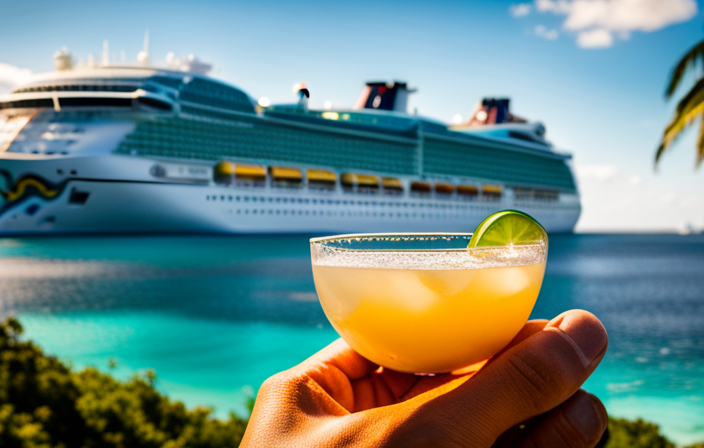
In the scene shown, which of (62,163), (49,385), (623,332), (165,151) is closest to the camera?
(49,385)

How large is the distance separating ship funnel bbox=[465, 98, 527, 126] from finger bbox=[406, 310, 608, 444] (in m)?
48.8

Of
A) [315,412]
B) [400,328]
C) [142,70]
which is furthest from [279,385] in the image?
[142,70]

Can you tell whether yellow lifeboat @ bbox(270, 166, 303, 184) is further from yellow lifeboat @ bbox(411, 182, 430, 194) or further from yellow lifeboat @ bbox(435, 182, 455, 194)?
yellow lifeboat @ bbox(435, 182, 455, 194)

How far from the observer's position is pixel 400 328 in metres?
0.89

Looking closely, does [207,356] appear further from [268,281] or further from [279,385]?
[279,385]

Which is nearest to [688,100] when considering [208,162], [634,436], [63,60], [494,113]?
[634,436]

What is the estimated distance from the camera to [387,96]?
40.8 meters

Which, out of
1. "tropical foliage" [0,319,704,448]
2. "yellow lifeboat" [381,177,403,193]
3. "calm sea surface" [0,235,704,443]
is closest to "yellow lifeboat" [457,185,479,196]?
"yellow lifeboat" [381,177,403,193]

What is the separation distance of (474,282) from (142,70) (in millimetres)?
31848

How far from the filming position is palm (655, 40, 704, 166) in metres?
8.41

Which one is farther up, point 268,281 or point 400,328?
point 400,328

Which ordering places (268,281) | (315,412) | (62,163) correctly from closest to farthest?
(315,412)
(268,281)
(62,163)

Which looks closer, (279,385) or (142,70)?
(279,385)

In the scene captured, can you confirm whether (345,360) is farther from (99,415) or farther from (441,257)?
(99,415)
